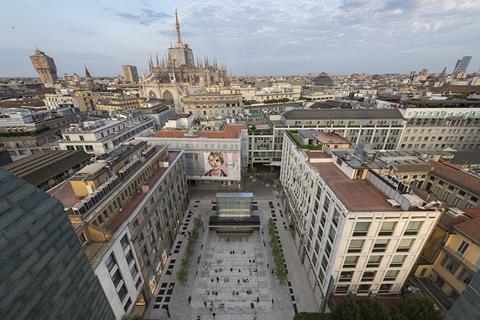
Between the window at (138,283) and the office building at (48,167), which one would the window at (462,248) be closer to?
the window at (138,283)

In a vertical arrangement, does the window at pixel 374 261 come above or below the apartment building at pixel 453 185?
below

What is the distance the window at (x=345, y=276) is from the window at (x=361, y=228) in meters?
8.53

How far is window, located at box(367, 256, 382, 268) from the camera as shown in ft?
108

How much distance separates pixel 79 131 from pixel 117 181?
144 ft

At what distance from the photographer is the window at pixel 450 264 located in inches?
1275

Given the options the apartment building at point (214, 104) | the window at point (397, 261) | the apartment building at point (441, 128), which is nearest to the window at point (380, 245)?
the window at point (397, 261)

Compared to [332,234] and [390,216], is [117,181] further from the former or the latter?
[390,216]

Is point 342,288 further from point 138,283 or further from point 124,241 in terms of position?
point 124,241

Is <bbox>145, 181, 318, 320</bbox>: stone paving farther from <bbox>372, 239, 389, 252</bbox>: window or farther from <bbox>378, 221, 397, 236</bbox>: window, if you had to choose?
<bbox>378, 221, 397, 236</bbox>: window

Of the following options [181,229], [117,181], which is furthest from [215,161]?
[117,181]

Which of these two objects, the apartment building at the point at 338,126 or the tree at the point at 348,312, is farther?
the apartment building at the point at 338,126

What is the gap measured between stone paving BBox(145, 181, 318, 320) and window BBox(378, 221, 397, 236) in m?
21.0

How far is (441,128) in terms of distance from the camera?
82875 millimetres

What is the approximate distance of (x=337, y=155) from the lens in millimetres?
43625
